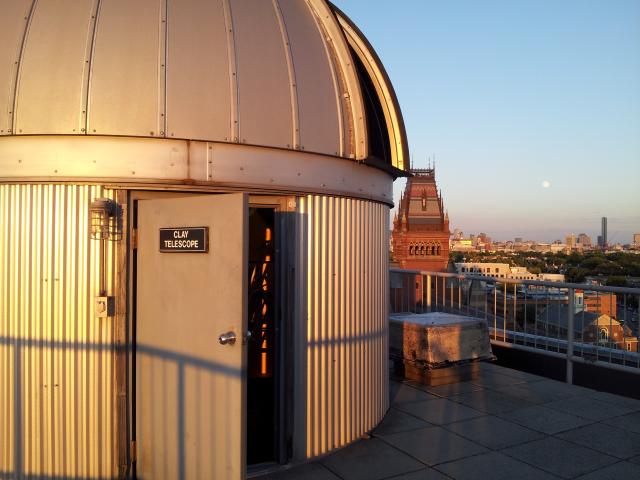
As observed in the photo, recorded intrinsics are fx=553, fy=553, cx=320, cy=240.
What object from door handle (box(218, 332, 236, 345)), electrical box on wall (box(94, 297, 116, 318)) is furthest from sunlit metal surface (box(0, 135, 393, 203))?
door handle (box(218, 332, 236, 345))

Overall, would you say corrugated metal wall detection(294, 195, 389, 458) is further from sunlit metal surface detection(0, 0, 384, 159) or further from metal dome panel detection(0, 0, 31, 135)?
metal dome panel detection(0, 0, 31, 135)

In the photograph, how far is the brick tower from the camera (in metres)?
111

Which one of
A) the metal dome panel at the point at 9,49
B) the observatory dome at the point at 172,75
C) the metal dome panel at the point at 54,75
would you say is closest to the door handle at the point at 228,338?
the observatory dome at the point at 172,75

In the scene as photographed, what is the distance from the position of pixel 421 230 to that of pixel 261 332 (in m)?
112

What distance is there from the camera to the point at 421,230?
379 ft

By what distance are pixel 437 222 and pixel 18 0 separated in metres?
119

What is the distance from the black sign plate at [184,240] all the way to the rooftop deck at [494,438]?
205 centimetres

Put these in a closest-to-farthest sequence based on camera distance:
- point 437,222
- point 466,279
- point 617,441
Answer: point 617,441
point 466,279
point 437,222

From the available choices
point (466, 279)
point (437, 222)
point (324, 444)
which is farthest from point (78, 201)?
point (437, 222)

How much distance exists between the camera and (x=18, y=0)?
4691 millimetres

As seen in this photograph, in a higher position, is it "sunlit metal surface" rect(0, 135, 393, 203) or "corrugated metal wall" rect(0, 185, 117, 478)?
"sunlit metal surface" rect(0, 135, 393, 203)

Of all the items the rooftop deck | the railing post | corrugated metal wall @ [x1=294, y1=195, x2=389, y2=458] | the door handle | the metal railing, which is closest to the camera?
the door handle

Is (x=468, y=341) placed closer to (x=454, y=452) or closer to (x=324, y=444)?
(x=454, y=452)

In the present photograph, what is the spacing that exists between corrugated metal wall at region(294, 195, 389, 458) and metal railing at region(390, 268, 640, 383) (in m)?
3.38
